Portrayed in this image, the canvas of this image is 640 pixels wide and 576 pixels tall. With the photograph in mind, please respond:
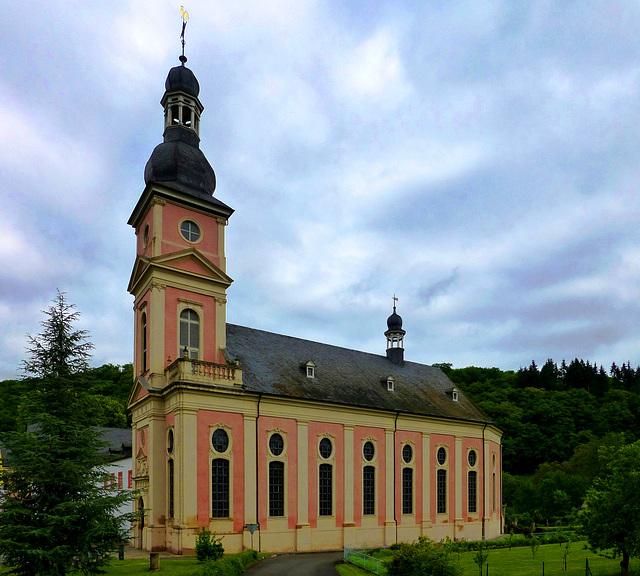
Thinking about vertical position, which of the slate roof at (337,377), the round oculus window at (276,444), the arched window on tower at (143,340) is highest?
the arched window on tower at (143,340)

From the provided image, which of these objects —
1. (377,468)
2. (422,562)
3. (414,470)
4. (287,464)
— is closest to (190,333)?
(287,464)

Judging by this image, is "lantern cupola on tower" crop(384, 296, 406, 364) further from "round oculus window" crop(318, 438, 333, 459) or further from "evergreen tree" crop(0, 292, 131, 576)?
"evergreen tree" crop(0, 292, 131, 576)

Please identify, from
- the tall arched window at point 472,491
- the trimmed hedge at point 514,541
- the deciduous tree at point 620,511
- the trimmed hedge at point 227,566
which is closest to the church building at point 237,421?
the tall arched window at point 472,491

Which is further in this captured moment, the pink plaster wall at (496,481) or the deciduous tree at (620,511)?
the pink plaster wall at (496,481)

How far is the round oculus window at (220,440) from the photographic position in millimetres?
29484

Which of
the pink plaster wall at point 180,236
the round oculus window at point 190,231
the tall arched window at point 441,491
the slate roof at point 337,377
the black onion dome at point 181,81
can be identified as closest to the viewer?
the pink plaster wall at point 180,236

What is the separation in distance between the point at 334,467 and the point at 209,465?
895 cm

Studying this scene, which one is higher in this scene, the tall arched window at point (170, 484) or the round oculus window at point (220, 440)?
the round oculus window at point (220, 440)

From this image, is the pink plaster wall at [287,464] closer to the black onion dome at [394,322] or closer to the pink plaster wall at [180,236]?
the pink plaster wall at [180,236]

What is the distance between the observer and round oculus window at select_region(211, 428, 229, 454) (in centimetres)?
2948

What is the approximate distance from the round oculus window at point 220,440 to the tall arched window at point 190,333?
15.2 ft

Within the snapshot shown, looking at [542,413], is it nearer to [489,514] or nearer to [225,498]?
[489,514]

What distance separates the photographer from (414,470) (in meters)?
38.9

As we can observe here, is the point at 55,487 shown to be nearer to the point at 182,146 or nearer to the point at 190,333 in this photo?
the point at 190,333
